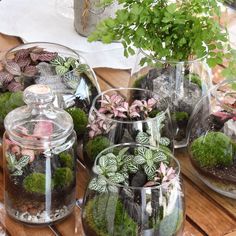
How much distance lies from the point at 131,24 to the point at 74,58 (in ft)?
0.50

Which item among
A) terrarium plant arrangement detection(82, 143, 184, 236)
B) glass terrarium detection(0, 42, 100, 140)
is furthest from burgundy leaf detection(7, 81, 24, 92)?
terrarium plant arrangement detection(82, 143, 184, 236)

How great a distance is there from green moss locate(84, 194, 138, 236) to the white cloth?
24.0 inches

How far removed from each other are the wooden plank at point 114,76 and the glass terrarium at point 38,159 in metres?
0.41

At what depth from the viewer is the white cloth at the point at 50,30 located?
4.69 ft

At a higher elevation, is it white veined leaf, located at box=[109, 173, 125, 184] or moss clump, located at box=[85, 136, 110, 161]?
white veined leaf, located at box=[109, 173, 125, 184]

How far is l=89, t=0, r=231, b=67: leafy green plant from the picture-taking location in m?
1.00

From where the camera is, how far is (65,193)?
931 mm

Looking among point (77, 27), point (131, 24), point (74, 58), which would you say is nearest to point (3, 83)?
point (74, 58)

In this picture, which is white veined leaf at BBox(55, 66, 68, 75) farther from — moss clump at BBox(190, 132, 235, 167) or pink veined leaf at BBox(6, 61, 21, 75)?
moss clump at BBox(190, 132, 235, 167)

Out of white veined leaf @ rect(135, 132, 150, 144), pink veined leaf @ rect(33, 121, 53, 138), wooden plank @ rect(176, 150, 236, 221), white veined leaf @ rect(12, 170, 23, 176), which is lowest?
wooden plank @ rect(176, 150, 236, 221)

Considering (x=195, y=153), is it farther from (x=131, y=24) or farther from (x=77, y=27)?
(x=77, y=27)

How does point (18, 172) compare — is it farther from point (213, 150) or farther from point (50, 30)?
point (50, 30)

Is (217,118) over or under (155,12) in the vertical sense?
under

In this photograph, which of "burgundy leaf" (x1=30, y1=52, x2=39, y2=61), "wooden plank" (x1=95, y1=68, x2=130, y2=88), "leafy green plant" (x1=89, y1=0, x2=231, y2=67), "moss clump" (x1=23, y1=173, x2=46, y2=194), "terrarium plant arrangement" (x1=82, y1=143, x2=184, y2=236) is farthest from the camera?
"wooden plank" (x1=95, y1=68, x2=130, y2=88)
